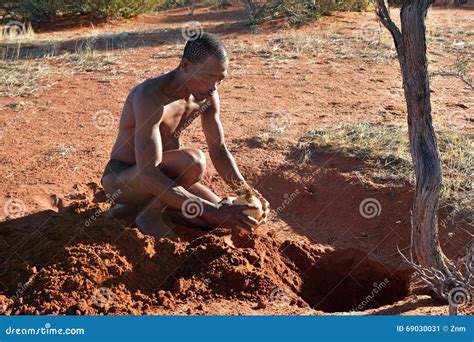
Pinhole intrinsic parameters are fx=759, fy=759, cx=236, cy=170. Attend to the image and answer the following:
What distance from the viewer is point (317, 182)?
5012 mm

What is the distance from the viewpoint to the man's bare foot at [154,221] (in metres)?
4.21

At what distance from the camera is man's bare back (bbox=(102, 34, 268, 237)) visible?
395cm

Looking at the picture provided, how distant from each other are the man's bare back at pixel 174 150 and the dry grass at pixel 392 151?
3.60 feet

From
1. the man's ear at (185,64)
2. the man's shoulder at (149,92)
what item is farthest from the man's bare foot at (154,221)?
the man's ear at (185,64)

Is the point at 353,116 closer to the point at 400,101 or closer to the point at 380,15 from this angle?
the point at 400,101

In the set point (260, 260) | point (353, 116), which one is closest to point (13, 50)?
point (353, 116)

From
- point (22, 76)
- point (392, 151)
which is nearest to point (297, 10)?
point (22, 76)

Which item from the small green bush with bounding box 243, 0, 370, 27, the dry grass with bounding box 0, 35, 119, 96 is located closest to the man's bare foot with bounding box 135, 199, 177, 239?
the dry grass with bounding box 0, 35, 119, 96

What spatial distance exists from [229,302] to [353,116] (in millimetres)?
2888

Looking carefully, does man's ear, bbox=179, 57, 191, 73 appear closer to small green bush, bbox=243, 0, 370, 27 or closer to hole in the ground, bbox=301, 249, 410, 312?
hole in the ground, bbox=301, 249, 410, 312

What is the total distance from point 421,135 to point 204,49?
118cm

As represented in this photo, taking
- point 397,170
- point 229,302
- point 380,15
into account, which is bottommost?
point 229,302

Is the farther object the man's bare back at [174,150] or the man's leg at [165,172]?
the man's leg at [165,172]

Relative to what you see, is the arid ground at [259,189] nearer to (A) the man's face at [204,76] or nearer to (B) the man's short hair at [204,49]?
(A) the man's face at [204,76]
